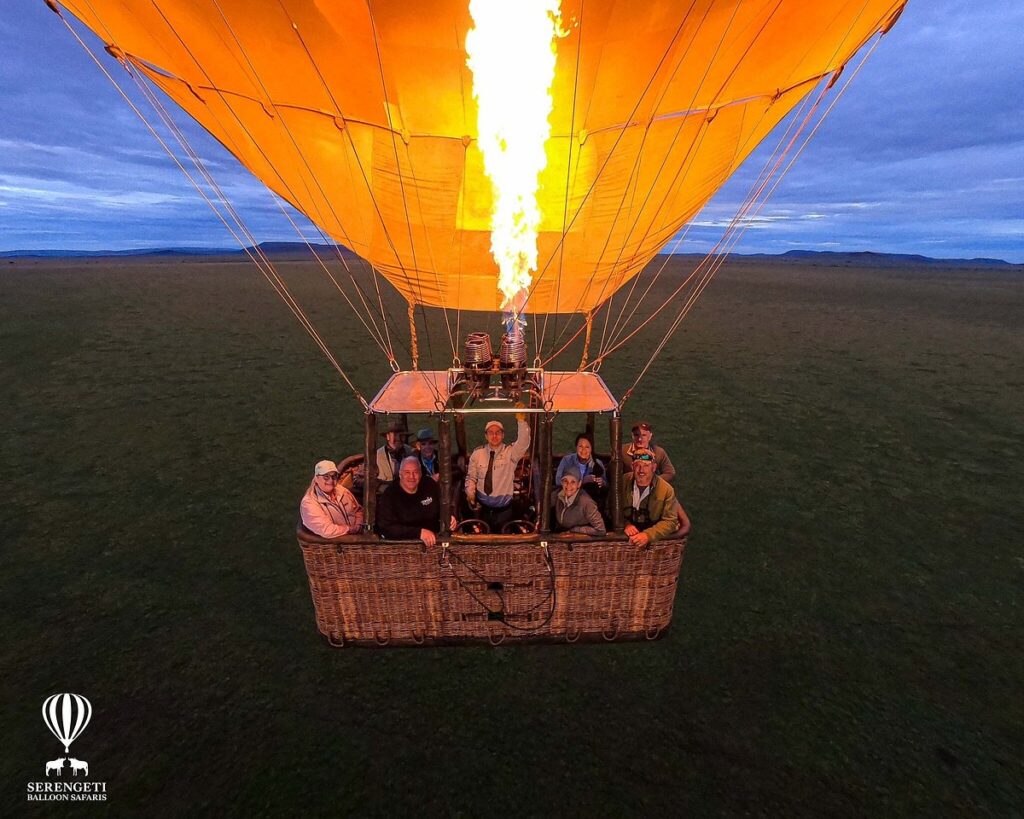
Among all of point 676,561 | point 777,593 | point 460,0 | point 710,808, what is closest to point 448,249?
point 460,0

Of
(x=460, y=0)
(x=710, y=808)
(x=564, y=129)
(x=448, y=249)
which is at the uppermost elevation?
(x=460, y=0)

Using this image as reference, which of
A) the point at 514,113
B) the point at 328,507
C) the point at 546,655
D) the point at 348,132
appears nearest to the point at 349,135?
the point at 348,132

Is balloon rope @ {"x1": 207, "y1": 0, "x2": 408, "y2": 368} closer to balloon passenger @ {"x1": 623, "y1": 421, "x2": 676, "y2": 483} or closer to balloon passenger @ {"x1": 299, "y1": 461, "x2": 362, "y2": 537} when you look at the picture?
balloon passenger @ {"x1": 299, "y1": 461, "x2": 362, "y2": 537}

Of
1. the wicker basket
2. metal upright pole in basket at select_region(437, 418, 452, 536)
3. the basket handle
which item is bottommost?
the basket handle

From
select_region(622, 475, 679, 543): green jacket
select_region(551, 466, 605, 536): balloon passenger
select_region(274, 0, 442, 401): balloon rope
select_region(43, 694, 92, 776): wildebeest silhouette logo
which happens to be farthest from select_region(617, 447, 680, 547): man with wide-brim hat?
select_region(43, 694, 92, 776): wildebeest silhouette logo

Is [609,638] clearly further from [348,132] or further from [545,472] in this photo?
[348,132]

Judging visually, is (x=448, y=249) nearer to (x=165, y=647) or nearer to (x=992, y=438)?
(x=165, y=647)

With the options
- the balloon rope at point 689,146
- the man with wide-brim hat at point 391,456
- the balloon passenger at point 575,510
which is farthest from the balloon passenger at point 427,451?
the balloon rope at point 689,146
